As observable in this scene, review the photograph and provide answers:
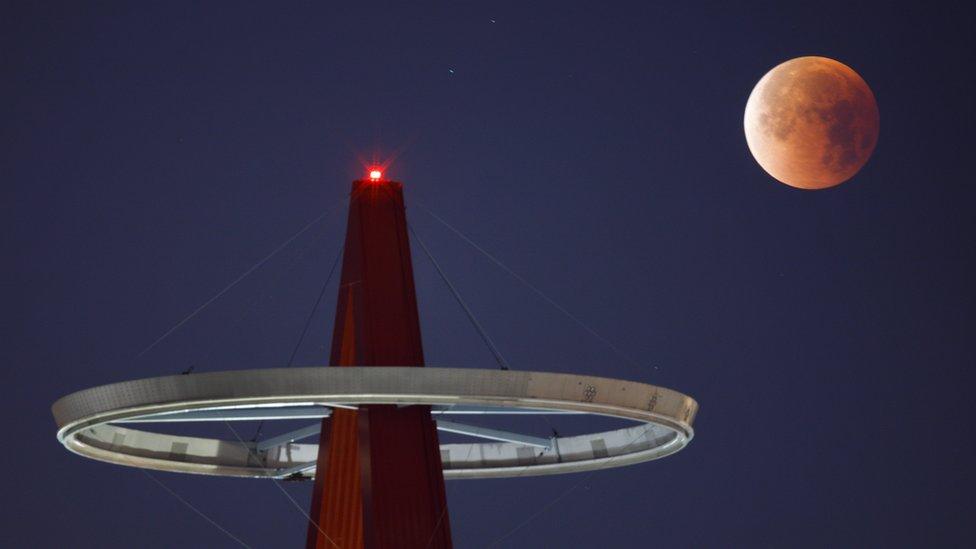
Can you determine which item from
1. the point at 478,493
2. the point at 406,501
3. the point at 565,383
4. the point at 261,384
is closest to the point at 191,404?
the point at 261,384

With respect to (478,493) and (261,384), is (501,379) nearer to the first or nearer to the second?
(261,384)

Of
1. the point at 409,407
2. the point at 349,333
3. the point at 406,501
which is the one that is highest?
the point at 349,333

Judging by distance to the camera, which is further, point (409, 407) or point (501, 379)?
point (409, 407)

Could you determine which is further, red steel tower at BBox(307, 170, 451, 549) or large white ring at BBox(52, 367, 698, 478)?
red steel tower at BBox(307, 170, 451, 549)

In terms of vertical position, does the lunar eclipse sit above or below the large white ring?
above

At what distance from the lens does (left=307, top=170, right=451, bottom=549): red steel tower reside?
36.9 metres

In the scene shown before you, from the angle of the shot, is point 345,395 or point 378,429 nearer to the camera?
point 345,395

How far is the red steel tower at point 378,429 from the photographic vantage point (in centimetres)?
3688

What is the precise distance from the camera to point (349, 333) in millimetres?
41656

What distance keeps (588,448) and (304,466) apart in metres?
8.59

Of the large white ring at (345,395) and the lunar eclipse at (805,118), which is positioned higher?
the lunar eclipse at (805,118)

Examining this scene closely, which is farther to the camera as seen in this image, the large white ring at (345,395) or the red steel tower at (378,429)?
the red steel tower at (378,429)

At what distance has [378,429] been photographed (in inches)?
1471

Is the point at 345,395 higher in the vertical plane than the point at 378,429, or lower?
lower
